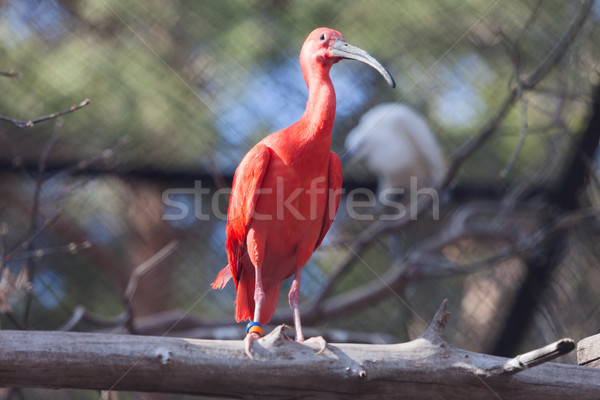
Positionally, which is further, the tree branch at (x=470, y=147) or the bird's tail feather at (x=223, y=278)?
the tree branch at (x=470, y=147)

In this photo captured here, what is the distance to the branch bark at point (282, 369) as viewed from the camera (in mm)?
1521

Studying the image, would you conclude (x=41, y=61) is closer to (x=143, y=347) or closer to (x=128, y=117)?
(x=128, y=117)

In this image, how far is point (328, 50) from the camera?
2047 millimetres

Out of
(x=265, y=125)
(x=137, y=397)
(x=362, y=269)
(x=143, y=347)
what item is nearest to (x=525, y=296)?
(x=362, y=269)

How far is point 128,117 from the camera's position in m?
3.33

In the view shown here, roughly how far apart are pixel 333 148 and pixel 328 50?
62.4 inches

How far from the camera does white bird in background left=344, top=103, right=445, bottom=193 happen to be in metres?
4.42

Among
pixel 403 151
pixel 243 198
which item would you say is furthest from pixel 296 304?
pixel 403 151

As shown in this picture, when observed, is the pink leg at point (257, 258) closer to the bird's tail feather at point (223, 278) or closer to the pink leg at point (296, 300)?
the pink leg at point (296, 300)

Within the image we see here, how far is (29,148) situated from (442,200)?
1926 millimetres

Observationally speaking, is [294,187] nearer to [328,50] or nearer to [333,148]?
[328,50]

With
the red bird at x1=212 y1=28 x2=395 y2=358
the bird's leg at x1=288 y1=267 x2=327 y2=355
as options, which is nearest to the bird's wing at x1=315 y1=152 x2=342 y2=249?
the red bird at x1=212 y1=28 x2=395 y2=358

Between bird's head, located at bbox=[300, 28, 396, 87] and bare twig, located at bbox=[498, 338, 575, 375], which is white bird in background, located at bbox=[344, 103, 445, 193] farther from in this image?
bare twig, located at bbox=[498, 338, 575, 375]

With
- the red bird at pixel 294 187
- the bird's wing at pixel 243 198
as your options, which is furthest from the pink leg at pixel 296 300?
the bird's wing at pixel 243 198
